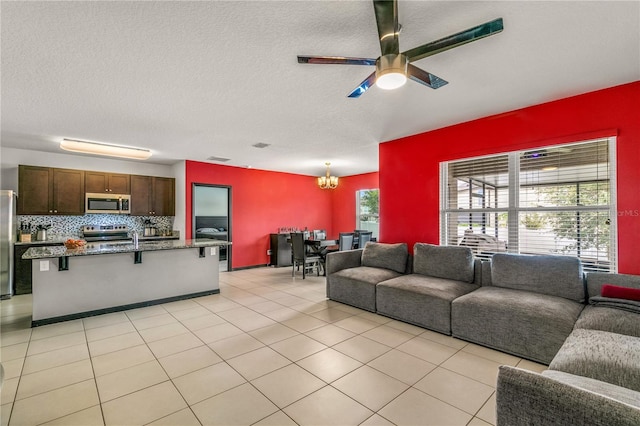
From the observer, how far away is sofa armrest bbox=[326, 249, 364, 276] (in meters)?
4.59

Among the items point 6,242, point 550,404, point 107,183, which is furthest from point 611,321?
point 6,242

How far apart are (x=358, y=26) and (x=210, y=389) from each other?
9.19 ft

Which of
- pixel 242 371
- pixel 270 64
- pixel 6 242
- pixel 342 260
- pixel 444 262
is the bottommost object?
pixel 242 371

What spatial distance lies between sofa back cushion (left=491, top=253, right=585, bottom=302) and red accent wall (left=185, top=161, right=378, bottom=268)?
198 inches

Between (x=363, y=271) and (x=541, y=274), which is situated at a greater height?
(x=541, y=274)

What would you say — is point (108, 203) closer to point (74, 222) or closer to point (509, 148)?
point (74, 222)

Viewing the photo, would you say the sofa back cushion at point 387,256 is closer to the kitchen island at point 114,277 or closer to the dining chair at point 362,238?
the dining chair at point 362,238

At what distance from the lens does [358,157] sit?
20.5 ft

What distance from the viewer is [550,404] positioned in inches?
40.8

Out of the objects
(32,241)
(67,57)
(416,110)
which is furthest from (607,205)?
(32,241)

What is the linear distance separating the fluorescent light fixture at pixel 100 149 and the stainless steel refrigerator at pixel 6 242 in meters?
1.27

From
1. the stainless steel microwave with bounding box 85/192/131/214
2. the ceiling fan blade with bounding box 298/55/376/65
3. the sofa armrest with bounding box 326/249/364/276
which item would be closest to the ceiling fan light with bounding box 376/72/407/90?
the ceiling fan blade with bounding box 298/55/376/65

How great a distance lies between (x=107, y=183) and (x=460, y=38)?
6.64 meters

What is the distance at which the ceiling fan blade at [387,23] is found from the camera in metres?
1.65
